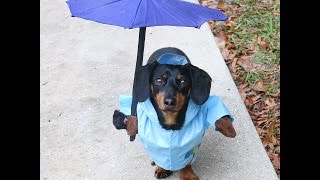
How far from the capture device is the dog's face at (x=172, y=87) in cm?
259

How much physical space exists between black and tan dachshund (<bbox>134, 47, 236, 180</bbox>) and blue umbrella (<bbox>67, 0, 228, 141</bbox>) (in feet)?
0.98

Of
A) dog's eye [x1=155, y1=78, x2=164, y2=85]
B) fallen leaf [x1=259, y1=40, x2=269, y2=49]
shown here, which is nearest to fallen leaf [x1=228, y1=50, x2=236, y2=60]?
fallen leaf [x1=259, y1=40, x2=269, y2=49]

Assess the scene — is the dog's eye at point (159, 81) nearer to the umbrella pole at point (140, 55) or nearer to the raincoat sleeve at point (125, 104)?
the umbrella pole at point (140, 55)

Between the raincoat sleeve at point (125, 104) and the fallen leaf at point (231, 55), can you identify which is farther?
the fallen leaf at point (231, 55)

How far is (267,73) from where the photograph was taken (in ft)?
13.6

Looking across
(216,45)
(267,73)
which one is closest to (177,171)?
(267,73)

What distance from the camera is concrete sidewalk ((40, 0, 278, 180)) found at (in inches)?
124

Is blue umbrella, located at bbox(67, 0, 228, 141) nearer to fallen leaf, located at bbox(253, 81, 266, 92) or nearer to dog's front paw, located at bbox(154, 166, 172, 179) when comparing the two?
dog's front paw, located at bbox(154, 166, 172, 179)

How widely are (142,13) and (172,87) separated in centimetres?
41

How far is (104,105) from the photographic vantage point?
372cm

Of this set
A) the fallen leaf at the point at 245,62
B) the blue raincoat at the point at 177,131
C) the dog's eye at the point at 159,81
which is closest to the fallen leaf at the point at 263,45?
the fallen leaf at the point at 245,62

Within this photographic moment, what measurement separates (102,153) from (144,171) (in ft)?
1.09

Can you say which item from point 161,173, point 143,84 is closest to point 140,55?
point 143,84

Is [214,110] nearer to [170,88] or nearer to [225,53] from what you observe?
[170,88]
